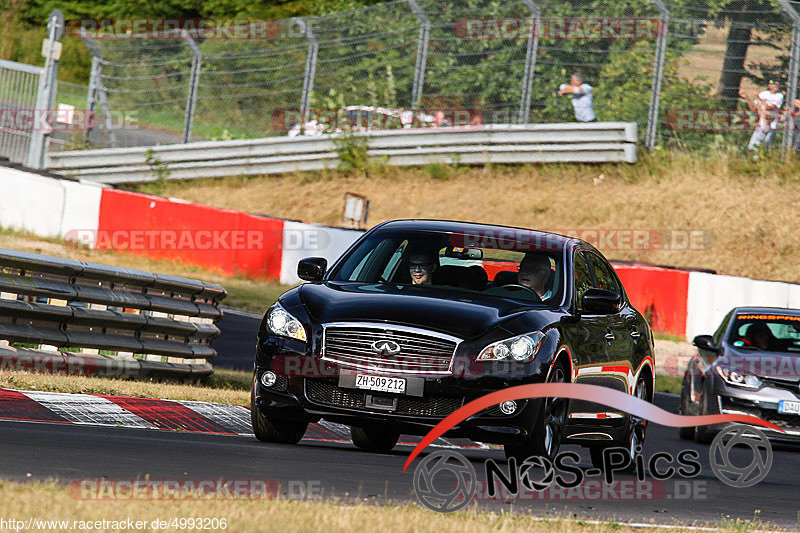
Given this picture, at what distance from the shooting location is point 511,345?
26.1 feet

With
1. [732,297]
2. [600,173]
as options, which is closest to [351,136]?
[600,173]

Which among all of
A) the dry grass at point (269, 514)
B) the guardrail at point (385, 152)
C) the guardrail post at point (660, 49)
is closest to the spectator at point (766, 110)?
the guardrail post at point (660, 49)

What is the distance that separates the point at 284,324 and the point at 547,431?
1.74m

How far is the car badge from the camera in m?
7.95

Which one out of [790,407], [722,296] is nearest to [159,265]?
[722,296]

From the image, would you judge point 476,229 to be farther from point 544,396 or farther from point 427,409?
point 427,409

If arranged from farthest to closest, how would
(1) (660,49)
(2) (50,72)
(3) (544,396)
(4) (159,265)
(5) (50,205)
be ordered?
(2) (50,72), (1) (660,49), (5) (50,205), (4) (159,265), (3) (544,396)

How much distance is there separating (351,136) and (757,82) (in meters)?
9.12

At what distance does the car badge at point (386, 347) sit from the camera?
7.95 metres

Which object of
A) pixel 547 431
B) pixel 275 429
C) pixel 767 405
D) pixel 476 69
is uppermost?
pixel 476 69

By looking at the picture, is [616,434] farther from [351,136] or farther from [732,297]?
[351,136]

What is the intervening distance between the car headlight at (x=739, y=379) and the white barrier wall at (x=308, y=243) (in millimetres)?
9478

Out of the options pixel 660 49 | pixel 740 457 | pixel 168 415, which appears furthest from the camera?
pixel 660 49

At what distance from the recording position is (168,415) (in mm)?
10023
